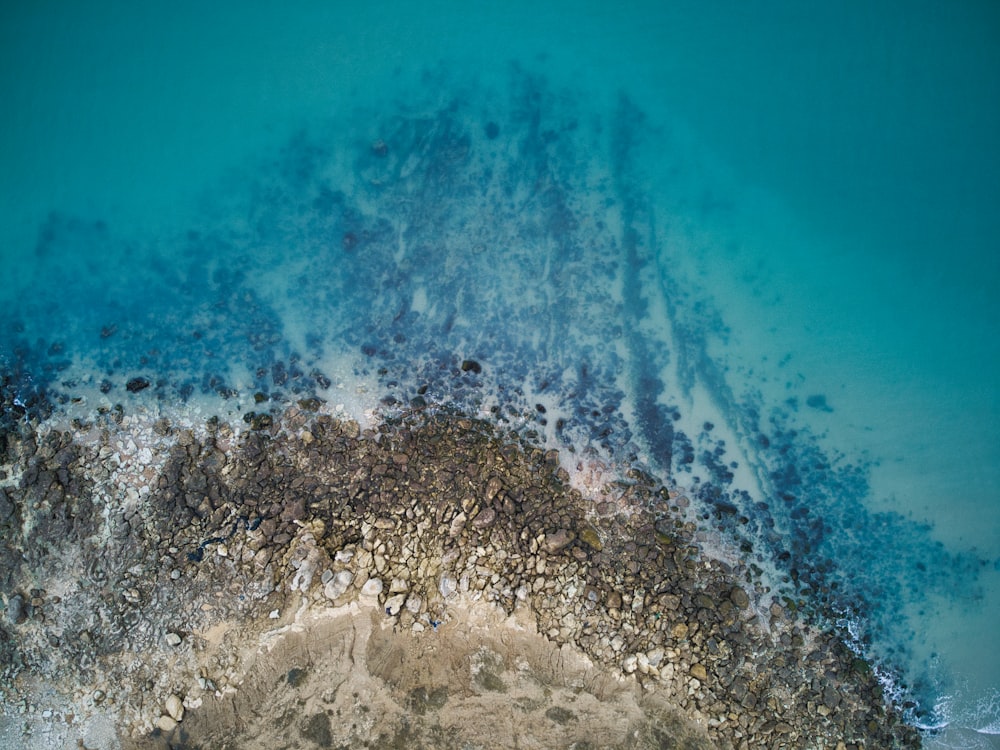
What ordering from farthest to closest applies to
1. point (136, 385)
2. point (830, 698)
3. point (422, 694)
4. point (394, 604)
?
point (136, 385) → point (830, 698) → point (394, 604) → point (422, 694)

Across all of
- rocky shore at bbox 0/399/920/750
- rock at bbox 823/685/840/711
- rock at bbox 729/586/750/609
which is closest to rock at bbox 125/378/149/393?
rocky shore at bbox 0/399/920/750

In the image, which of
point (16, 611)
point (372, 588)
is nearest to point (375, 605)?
point (372, 588)

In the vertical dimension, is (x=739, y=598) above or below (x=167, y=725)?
above

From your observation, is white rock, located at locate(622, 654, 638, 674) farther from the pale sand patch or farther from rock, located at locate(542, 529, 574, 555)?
rock, located at locate(542, 529, 574, 555)

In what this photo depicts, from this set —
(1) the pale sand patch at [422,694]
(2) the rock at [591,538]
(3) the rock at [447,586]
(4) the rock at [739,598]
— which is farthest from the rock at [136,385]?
(4) the rock at [739,598]

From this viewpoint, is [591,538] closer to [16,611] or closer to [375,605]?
[375,605]

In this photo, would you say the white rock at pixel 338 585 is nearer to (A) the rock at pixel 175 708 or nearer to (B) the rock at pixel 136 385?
(A) the rock at pixel 175 708

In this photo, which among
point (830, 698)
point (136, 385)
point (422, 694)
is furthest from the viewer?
point (136, 385)

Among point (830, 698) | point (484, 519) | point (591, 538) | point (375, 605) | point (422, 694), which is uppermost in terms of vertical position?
point (591, 538)
